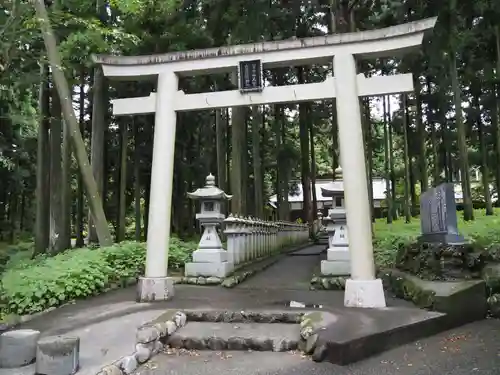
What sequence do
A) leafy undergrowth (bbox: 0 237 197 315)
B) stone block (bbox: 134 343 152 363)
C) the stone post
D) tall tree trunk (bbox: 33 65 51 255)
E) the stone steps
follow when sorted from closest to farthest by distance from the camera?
stone block (bbox: 134 343 152 363)
the stone steps
leafy undergrowth (bbox: 0 237 197 315)
the stone post
tall tree trunk (bbox: 33 65 51 255)

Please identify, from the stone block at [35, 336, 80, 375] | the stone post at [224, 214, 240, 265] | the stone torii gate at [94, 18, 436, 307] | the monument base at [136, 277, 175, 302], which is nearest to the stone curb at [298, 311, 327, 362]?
the stone torii gate at [94, 18, 436, 307]

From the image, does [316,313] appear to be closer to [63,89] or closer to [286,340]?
[286,340]

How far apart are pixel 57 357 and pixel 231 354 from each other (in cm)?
198

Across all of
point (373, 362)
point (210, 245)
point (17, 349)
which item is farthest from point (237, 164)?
point (17, 349)

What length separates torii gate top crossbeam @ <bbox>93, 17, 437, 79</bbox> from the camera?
6.98 m

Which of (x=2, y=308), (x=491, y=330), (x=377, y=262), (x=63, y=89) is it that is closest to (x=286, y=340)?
(x=491, y=330)

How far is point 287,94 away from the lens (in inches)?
293

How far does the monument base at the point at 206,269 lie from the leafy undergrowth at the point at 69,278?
3.78ft

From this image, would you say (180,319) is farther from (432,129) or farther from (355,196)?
(432,129)

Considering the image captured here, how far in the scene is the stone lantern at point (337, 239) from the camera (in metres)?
10.4

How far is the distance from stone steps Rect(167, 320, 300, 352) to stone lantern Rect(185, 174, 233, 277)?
434 cm

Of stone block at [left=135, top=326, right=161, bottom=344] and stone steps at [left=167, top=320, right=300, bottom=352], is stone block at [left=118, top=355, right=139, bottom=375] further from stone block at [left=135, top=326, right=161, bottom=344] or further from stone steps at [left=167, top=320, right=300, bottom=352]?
stone steps at [left=167, top=320, right=300, bottom=352]

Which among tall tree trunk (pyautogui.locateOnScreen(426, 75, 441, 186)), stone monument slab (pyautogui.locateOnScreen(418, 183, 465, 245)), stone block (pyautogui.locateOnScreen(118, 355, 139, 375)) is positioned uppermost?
tall tree trunk (pyautogui.locateOnScreen(426, 75, 441, 186))

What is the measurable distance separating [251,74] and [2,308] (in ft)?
18.6
